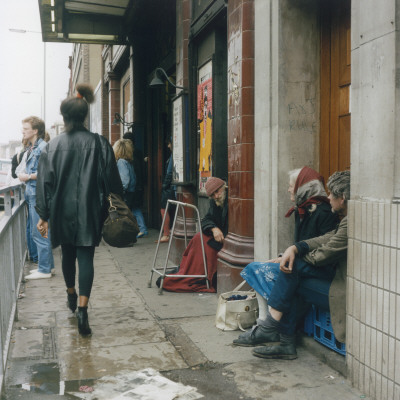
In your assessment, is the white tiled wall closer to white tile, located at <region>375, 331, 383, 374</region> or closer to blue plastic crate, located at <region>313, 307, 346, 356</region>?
white tile, located at <region>375, 331, 383, 374</region>

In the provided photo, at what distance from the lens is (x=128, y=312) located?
5340 mm

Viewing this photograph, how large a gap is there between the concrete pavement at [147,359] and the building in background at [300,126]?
0.43 m

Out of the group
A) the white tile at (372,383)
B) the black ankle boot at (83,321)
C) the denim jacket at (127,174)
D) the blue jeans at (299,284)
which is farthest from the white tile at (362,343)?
the denim jacket at (127,174)

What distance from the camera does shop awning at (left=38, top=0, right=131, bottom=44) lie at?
10414 millimetres

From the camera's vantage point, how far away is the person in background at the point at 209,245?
5992 mm

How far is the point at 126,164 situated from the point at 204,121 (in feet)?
10.5

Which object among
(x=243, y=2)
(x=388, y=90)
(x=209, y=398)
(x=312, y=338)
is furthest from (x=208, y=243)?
(x=388, y=90)

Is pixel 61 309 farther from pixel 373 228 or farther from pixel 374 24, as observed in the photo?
pixel 374 24

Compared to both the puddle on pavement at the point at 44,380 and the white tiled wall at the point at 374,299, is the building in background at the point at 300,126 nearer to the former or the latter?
the white tiled wall at the point at 374,299

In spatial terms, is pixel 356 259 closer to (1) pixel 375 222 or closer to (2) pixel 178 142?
(1) pixel 375 222

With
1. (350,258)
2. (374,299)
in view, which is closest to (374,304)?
(374,299)

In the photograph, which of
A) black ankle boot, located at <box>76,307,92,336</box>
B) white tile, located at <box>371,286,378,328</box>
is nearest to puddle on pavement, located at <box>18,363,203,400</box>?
black ankle boot, located at <box>76,307,92,336</box>

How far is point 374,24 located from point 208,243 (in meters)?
3.51

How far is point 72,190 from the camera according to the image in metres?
4.59
